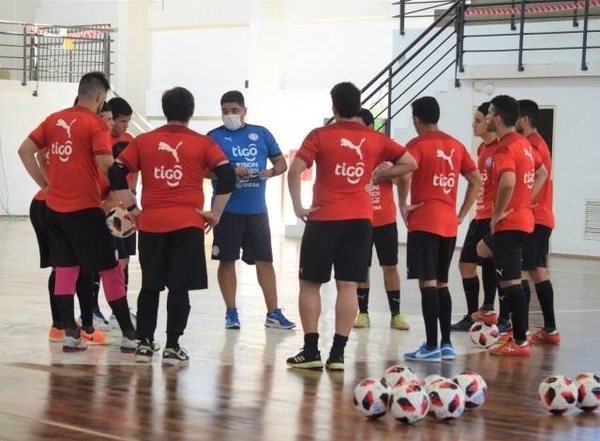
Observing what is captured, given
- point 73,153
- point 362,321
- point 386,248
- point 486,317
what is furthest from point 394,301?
point 73,153

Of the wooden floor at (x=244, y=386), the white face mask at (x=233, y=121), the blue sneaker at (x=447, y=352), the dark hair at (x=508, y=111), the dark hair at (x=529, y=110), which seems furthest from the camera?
the white face mask at (x=233, y=121)

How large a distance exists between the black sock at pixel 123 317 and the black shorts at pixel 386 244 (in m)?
2.39

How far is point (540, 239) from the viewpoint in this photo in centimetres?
882

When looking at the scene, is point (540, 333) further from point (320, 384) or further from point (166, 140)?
point (166, 140)

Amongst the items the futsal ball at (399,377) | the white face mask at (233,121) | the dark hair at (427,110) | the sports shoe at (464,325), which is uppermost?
the dark hair at (427,110)

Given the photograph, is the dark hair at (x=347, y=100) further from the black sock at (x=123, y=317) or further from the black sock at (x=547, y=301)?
the black sock at (x=547, y=301)

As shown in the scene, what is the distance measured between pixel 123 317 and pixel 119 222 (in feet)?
2.15

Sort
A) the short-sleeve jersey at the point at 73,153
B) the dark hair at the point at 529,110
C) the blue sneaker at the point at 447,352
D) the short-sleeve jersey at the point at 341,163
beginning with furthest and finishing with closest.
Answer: the dark hair at the point at 529,110 → the blue sneaker at the point at 447,352 → the short-sleeve jersey at the point at 73,153 → the short-sleeve jersey at the point at 341,163

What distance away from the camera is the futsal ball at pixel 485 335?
8.28 meters

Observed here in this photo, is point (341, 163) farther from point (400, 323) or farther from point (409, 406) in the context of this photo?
point (400, 323)

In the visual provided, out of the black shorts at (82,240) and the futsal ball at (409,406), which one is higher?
the black shorts at (82,240)

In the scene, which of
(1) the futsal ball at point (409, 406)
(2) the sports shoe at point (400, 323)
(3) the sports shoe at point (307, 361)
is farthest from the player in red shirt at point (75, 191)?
(1) the futsal ball at point (409, 406)

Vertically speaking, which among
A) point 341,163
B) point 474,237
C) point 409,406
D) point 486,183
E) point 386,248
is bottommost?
point 409,406

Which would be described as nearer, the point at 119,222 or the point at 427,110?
the point at 427,110
